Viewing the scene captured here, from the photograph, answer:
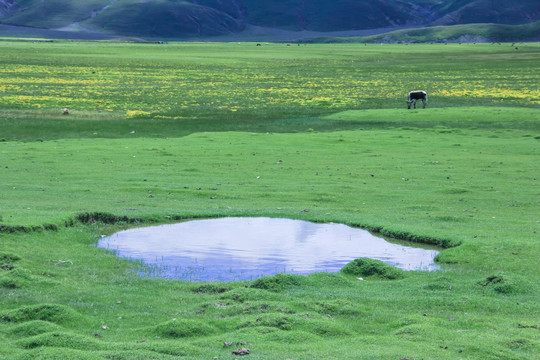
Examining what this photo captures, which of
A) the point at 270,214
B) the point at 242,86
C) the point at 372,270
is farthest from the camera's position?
the point at 242,86

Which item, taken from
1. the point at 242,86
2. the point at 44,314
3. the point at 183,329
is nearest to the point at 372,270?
the point at 183,329

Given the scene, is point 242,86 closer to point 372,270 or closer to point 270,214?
point 270,214

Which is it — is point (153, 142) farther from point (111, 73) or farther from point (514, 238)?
point (111, 73)

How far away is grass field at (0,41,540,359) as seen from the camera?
12.7 m

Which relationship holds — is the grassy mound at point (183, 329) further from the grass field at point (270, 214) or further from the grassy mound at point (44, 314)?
the grassy mound at point (44, 314)

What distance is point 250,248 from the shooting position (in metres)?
22.0

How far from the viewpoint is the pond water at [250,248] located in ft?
64.3

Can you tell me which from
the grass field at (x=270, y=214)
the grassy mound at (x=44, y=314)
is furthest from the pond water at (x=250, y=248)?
the grassy mound at (x=44, y=314)

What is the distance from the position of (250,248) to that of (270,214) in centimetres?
333

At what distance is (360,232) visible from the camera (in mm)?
23438

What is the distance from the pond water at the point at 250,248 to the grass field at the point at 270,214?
26.7 inches

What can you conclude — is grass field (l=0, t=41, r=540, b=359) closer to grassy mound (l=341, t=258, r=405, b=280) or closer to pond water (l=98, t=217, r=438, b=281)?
grassy mound (l=341, t=258, r=405, b=280)

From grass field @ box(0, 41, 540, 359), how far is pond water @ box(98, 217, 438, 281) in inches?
26.7

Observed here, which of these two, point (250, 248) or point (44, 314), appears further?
point (250, 248)
